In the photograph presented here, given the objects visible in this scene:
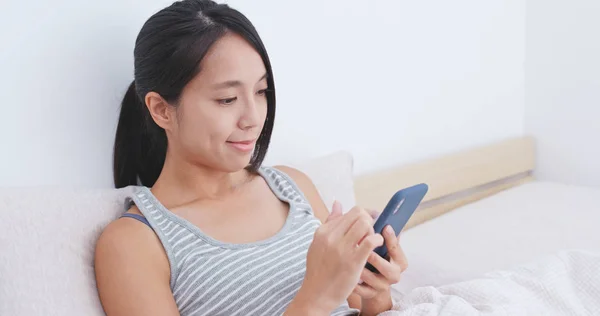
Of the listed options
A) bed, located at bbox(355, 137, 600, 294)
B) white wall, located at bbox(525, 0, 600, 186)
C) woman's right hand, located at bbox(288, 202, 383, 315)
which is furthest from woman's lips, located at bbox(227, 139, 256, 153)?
white wall, located at bbox(525, 0, 600, 186)

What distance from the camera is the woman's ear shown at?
102 centimetres

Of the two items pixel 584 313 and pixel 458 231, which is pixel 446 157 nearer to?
pixel 458 231

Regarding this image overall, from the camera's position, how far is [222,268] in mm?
1000

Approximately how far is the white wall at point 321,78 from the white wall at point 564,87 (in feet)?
0.17

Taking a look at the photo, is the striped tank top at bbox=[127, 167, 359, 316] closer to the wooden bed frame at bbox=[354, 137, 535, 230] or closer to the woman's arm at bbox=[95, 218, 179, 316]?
the woman's arm at bbox=[95, 218, 179, 316]

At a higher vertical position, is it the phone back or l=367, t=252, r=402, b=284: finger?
the phone back

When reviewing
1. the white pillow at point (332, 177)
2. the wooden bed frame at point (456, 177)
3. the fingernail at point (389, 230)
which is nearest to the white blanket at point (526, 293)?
the fingernail at point (389, 230)

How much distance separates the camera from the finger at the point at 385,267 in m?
0.93

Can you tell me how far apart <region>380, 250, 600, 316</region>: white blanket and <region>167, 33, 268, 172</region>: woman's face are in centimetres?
36

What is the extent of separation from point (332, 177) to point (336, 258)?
0.51 metres

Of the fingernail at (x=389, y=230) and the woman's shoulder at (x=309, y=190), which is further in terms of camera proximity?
the woman's shoulder at (x=309, y=190)

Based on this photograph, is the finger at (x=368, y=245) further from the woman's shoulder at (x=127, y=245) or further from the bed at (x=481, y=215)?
the bed at (x=481, y=215)

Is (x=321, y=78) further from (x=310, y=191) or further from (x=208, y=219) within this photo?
(x=208, y=219)

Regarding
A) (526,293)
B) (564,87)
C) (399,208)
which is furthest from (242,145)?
(564,87)
